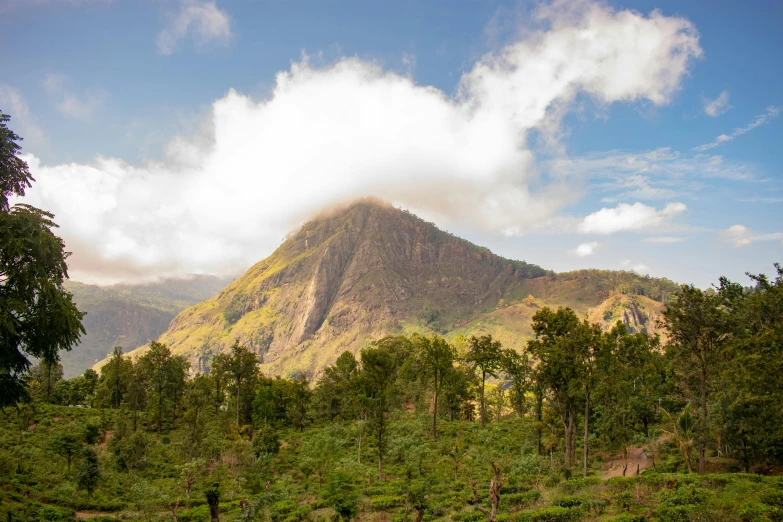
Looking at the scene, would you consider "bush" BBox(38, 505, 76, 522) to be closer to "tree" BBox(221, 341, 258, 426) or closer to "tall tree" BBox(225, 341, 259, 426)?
"tall tree" BBox(225, 341, 259, 426)

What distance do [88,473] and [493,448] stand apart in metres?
36.3

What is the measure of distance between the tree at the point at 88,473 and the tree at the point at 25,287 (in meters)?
15.6

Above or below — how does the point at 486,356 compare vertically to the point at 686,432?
above

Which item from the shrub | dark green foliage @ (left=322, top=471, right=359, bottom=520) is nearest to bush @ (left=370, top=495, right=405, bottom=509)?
dark green foliage @ (left=322, top=471, right=359, bottom=520)

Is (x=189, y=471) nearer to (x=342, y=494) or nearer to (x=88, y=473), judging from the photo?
(x=88, y=473)

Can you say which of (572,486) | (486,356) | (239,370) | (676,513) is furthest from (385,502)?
(239,370)

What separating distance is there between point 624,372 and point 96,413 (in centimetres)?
7228

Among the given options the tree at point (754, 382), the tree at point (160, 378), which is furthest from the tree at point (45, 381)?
the tree at point (754, 382)

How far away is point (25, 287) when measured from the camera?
13461 millimetres

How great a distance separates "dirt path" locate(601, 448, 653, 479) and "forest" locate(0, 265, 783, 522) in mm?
325

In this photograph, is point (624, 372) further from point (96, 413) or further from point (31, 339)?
point (96, 413)

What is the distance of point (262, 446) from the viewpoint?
38844mm

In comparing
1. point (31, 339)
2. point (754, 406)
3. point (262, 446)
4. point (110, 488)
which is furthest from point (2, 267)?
point (754, 406)

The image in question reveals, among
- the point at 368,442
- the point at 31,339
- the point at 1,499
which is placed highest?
the point at 31,339
